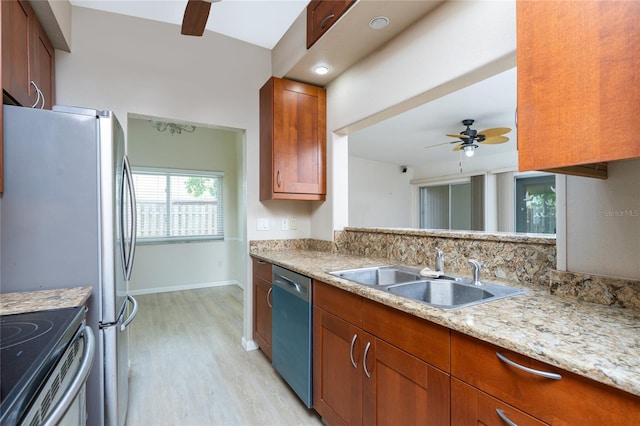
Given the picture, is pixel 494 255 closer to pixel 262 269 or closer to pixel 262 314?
pixel 262 269

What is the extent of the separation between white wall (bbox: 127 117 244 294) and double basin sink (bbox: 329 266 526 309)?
11.5ft

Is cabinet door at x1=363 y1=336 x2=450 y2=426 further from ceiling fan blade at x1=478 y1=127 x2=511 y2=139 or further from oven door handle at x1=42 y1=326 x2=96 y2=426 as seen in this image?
ceiling fan blade at x1=478 y1=127 x2=511 y2=139

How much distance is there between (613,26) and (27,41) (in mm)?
2503

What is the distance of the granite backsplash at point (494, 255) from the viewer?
3.57ft

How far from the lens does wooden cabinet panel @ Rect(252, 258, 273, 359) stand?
7.98 ft

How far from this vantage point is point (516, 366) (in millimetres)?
801

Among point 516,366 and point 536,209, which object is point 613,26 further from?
point 536,209

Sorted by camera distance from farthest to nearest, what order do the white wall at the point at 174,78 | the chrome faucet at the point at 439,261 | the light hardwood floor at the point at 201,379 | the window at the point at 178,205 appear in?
the window at the point at 178,205
the white wall at the point at 174,78
the light hardwood floor at the point at 201,379
the chrome faucet at the point at 439,261

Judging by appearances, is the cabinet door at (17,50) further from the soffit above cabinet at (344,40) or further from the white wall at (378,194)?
the white wall at (378,194)

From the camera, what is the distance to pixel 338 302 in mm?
1556

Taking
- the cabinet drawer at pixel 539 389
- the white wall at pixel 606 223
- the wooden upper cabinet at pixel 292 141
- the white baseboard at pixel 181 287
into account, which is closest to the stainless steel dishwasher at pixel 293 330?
the wooden upper cabinet at pixel 292 141

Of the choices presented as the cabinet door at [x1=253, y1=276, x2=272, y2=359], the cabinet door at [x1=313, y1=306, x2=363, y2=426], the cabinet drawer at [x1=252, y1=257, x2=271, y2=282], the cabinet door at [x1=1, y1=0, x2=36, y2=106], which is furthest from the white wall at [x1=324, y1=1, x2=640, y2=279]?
the cabinet door at [x1=1, y1=0, x2=36, y2=106]

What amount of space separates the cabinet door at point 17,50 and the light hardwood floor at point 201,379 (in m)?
1.90

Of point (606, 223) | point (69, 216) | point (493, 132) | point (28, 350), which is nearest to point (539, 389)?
point (606, 223)
